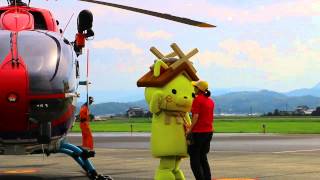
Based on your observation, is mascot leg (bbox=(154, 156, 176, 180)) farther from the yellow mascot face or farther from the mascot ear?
the mascot ear

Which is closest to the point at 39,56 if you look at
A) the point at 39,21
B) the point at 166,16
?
the point at 166,16

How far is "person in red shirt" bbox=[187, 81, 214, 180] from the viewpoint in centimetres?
913

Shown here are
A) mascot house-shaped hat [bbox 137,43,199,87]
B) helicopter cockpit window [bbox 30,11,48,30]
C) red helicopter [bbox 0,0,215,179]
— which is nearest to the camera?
red helicopter [bbox 0,0,215,179]

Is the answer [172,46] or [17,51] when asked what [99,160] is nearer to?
[172,46]

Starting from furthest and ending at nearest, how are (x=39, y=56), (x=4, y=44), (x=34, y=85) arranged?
(x=4, y=44)
(x=39, y=56)
(x=34, y=85)

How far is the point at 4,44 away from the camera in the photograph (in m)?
7.84

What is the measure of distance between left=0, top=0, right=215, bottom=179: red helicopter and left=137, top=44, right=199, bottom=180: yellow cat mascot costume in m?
1.09

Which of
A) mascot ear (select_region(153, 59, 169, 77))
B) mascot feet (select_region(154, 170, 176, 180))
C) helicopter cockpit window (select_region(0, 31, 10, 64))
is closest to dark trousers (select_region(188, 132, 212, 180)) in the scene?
mascot feet (select_region(154, 170, 176, 180))

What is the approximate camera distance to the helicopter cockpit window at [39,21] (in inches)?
378

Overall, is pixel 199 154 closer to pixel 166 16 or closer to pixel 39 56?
pixel 166 16

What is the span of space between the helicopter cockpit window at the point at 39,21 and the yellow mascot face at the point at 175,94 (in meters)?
2.16

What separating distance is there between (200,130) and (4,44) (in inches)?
134

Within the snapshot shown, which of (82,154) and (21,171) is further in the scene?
(21,171)

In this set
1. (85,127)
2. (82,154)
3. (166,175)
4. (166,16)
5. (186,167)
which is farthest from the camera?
(85,127)
